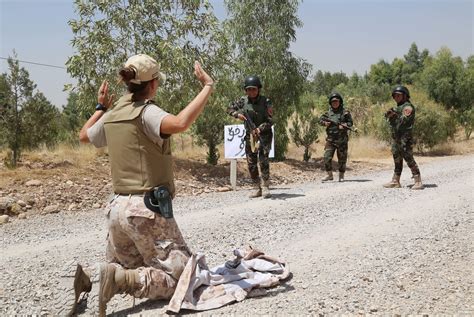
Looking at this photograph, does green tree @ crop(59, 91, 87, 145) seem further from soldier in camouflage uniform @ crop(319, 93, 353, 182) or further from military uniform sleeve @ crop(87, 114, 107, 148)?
military uniform sleeve @ crop(87, 114, 107, 148)

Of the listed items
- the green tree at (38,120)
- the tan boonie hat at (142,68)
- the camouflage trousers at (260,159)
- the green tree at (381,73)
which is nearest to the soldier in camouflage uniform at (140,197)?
the tan boonie hat at (142,68)

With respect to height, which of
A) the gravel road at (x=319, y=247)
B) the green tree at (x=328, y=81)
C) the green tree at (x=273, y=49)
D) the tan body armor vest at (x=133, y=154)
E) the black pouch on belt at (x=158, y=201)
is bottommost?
the gravel road at (x=319, y=247)

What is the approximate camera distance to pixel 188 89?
13.0m

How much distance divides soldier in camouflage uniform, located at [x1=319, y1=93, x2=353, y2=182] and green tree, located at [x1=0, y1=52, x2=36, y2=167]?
7761 millimetres

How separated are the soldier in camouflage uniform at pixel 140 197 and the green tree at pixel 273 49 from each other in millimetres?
13342

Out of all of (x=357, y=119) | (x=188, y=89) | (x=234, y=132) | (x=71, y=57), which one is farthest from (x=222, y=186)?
(x=357, y=119)

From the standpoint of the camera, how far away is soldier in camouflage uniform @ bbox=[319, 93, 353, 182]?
12133 millimetres

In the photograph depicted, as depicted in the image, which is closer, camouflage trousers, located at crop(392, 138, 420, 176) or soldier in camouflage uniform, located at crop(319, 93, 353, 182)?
camouflage trousers, located at crop(392, 138, 420, 176)

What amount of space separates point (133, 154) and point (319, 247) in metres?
2.61

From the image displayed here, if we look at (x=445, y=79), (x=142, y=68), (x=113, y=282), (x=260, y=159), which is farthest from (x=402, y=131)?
(x=445, y=79)

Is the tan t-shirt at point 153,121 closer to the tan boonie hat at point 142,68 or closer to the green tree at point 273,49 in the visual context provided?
the tan boonie hat at point 142,68

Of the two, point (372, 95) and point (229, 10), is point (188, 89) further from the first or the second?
point (372, 95)

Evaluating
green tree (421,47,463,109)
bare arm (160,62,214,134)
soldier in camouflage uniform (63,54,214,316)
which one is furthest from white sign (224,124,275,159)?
green tree (421,47,463,109)

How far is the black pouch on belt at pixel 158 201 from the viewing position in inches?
137
